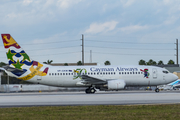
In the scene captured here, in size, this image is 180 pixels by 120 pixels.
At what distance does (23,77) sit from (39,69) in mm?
2461

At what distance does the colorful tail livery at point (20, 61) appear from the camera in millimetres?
41000

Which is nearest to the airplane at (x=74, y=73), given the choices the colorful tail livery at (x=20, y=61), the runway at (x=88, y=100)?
the colorful tail livery at (x=20, y=61)

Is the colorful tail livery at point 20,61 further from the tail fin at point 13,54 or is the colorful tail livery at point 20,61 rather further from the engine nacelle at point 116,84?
the engine nacelle at point 116,84

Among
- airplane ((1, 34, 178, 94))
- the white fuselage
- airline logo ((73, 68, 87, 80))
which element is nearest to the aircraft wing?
airplane ((1, 34, 178, 94))

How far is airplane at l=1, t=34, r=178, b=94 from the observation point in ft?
133

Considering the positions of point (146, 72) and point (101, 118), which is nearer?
point (101, 118)

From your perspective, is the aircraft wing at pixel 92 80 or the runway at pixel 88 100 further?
the aircraft wing at pixel 92 80

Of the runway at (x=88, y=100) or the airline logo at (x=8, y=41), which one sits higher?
the airline logo at (x=8, y=41)

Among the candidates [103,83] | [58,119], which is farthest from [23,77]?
[58,119]

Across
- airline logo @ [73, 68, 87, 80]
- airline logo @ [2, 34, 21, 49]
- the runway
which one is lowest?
the runway

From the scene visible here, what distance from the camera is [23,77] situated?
135 feet

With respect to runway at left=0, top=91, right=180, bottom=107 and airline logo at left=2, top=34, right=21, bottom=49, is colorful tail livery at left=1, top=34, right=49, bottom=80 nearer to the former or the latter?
airline logo at left=2, top=34, right=21, bottom=49

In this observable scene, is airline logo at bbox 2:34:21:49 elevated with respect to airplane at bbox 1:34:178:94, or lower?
elevated

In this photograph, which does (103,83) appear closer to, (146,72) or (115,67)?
(115,67)
